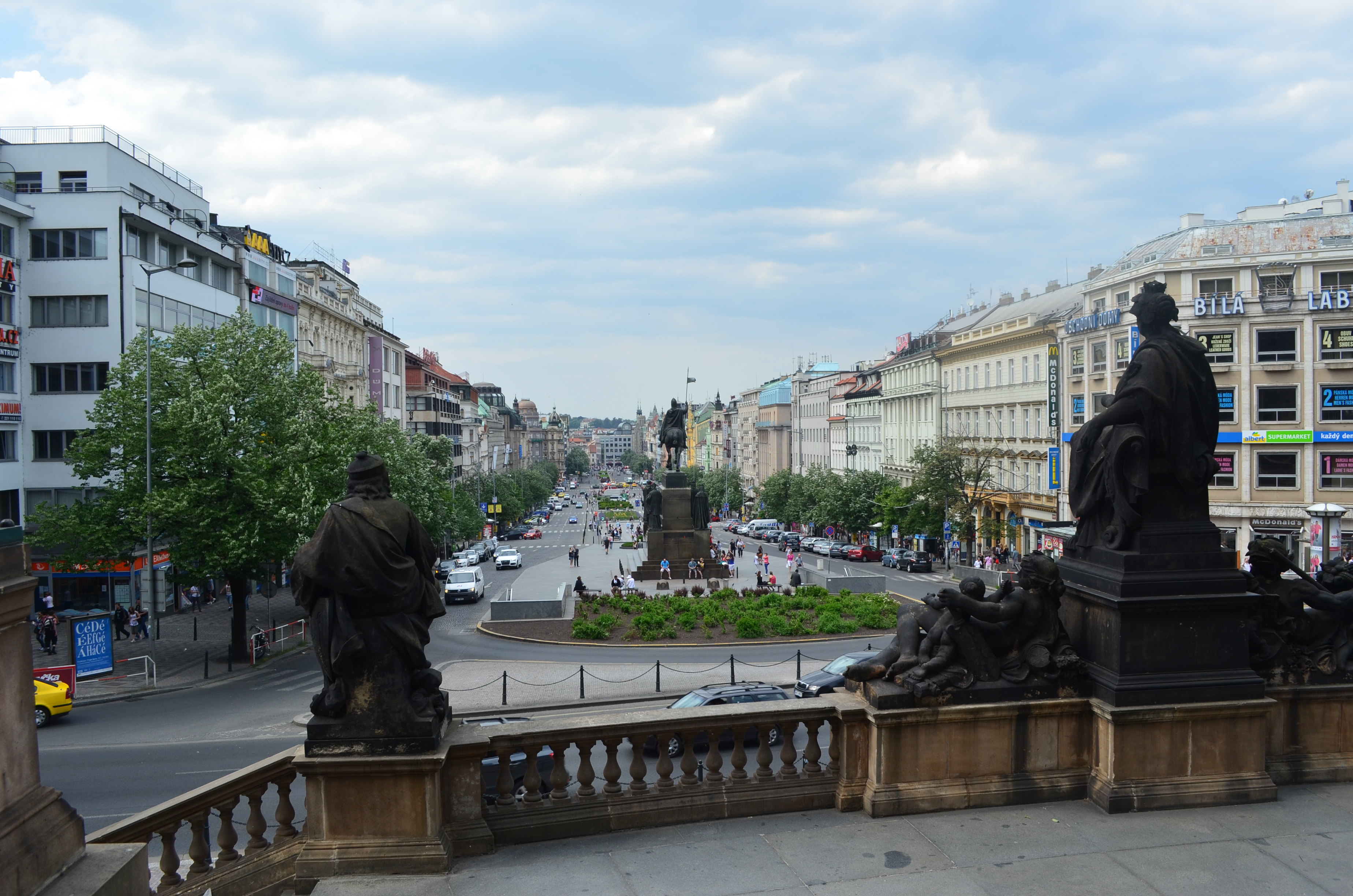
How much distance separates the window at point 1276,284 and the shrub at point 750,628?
106 feet

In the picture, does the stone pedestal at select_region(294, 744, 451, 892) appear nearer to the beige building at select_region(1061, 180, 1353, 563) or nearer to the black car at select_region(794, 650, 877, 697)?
the black car at select_region(794, 650, 877, 697)

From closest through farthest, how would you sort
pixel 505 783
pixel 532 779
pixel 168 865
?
pixel 168 865 < pixel 532 779 < pixel 505 783

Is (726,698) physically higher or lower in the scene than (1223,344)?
lower

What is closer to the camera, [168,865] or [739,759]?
[168,865]

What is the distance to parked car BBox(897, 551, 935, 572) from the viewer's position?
5597 centimetres

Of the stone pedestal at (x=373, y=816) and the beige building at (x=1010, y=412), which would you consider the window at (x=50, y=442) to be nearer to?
the stone pedestal at (x=373, y=816)

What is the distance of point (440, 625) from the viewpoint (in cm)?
3731

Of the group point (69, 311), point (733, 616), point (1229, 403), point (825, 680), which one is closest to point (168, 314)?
point (69, 311)

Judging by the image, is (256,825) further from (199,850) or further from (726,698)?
(726,698)

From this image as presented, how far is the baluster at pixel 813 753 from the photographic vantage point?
23.7ft

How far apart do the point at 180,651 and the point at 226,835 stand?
30253mm

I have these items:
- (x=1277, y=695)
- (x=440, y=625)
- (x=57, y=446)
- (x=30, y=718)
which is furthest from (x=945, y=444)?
(x=30, y=718)

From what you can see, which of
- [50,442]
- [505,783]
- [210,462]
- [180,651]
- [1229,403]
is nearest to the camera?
[505,783]

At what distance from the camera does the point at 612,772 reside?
A: 23.1 ft
